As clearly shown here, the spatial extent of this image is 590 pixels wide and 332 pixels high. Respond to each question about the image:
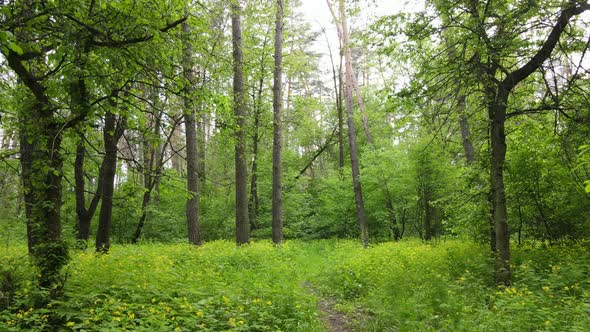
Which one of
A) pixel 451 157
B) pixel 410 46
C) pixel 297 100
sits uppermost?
pixel 297 100

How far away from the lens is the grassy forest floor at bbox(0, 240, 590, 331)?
4.38m

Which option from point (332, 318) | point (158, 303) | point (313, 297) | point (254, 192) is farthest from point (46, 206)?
point (254, 192)

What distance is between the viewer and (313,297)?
256 inches

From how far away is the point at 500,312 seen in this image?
4.75 metres

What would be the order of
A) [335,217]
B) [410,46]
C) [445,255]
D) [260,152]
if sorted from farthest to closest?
1. [260,152]
2. [335,217]
3. [445,255]
4. [410,46]

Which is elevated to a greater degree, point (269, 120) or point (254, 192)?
point (269, 120)

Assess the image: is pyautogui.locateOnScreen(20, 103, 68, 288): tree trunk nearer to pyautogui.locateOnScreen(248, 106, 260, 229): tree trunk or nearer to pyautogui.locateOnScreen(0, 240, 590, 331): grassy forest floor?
pyautogui.locateOnScreen(0, 240, 590, 331): grassy forest floor

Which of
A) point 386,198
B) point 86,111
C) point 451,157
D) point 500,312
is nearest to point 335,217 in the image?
point 386,198

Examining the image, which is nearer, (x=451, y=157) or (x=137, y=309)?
(x=137, y=309)

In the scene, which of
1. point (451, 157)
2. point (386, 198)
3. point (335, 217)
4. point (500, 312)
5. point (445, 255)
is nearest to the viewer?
point (500, 312)

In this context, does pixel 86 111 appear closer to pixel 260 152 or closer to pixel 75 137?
pixel 75 137

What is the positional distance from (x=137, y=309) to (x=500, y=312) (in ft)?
15.3

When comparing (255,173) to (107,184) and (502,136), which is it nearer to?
(107,184)

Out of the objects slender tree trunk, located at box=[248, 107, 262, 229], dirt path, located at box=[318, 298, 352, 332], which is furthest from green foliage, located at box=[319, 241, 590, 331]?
slender tree trunk, located at box=[248, 107, 262, 229]
